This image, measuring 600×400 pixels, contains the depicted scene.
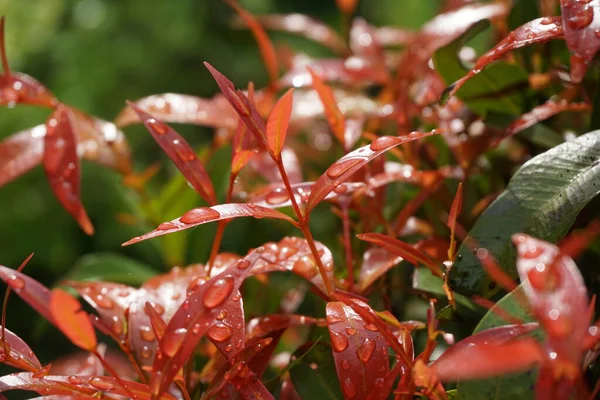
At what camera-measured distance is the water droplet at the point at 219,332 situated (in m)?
0.43

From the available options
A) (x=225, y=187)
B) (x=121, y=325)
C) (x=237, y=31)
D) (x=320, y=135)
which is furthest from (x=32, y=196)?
(x=121, y=325)

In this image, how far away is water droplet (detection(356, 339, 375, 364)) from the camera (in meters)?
0.43

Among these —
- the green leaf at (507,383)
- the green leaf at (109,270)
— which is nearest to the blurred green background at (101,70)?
the green leaf at (109,270)

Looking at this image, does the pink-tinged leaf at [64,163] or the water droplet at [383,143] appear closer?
the water droplet at [383,143]

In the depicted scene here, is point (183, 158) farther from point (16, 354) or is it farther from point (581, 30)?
point (581, 30)

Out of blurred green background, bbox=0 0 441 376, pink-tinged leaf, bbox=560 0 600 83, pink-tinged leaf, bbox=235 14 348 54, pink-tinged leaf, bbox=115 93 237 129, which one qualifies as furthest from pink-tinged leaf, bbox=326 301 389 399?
blurred green background, bbox=0 0 441 376

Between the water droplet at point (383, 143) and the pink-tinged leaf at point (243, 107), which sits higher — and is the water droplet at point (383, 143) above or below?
below

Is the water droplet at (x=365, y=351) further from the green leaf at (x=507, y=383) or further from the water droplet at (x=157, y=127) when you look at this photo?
the water droplet at (x=157, y=127)

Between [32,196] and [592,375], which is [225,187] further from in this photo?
[32,196]

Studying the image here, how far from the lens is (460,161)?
64cm

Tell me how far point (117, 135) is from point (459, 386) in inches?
19.3

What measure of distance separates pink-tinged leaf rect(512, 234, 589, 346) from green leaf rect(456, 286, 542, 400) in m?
0.06

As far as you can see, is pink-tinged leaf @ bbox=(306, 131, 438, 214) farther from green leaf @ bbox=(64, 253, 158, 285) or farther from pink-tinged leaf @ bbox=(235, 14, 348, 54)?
pink-tinged leaf @ bbox=(235, 14, 348, 54)

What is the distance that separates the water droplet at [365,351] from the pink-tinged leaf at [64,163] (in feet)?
0.91
